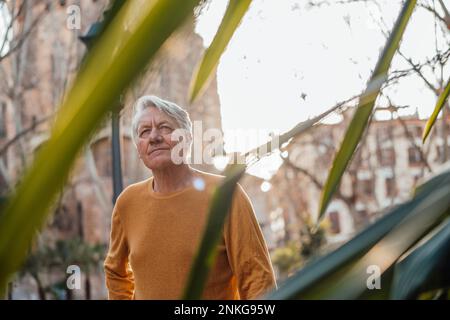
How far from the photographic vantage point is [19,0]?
582 inches

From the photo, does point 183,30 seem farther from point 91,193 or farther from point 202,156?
point 91,193

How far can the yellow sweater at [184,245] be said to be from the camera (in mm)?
2336

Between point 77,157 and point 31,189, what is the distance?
20 millimetres

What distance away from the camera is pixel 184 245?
2.39 metres

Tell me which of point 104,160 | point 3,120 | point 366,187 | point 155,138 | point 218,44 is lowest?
point 218,44

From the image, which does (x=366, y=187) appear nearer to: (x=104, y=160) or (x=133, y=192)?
(x=104, y=160)

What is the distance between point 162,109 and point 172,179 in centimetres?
22

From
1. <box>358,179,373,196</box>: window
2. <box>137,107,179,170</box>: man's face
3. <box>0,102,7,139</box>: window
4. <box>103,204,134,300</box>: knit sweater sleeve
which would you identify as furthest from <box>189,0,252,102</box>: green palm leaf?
<box>0,102,7,139</box>: window

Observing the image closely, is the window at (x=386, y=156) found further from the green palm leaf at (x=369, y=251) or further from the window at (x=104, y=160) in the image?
the green palm leaf at (x=369, y=251)

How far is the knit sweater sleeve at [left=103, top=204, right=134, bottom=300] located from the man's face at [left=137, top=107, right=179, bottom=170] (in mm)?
206

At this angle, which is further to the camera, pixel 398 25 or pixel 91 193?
pixel 91 193

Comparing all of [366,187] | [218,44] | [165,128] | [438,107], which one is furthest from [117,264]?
[366,187]
